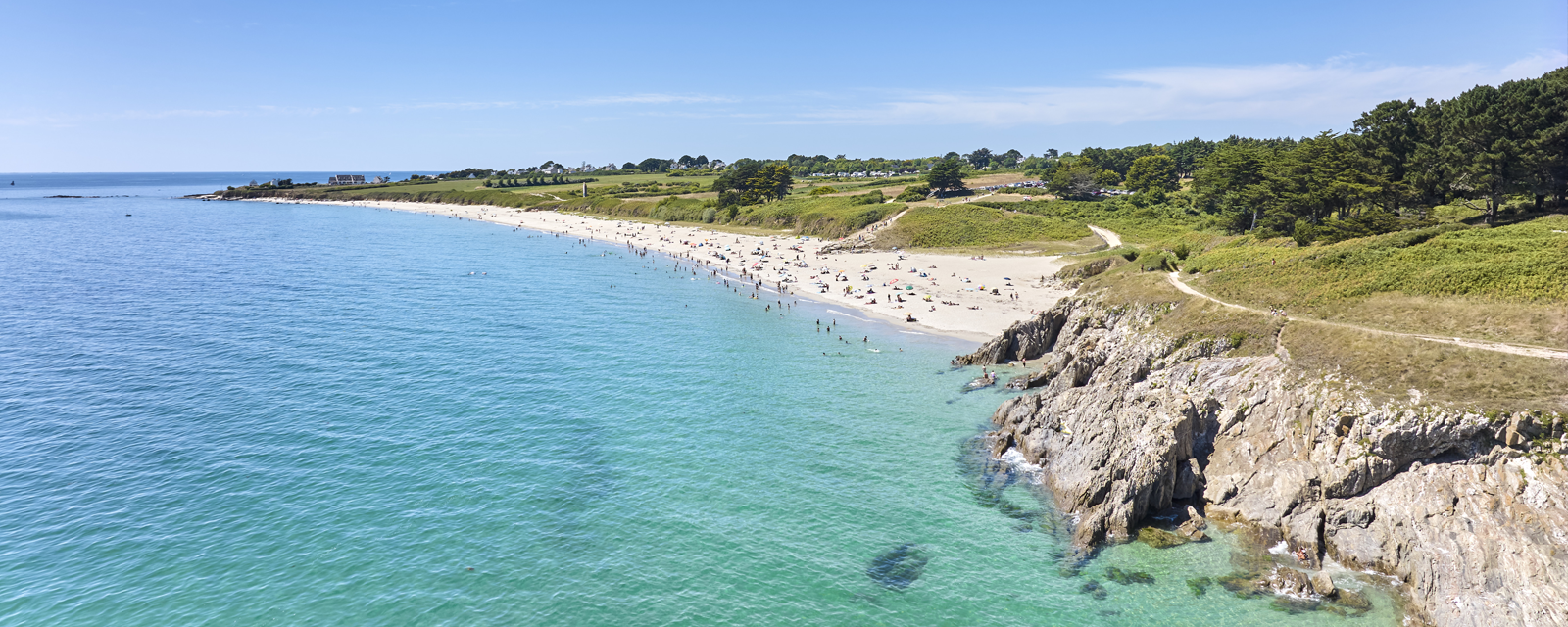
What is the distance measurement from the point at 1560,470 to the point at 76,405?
81.1m

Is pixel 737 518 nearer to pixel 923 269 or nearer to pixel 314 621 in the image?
pixel 314 621

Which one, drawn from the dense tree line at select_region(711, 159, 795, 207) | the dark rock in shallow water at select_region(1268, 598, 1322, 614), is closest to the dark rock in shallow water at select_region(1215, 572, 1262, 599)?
the dark rock in shallow water at select_region(1268, 598, 1322, 614)

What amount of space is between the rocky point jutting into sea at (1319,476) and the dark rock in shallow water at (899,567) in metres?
7.05

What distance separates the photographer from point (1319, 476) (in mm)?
31922

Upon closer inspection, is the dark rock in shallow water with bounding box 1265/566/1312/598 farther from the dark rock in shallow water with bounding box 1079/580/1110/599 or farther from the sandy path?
the sandy path

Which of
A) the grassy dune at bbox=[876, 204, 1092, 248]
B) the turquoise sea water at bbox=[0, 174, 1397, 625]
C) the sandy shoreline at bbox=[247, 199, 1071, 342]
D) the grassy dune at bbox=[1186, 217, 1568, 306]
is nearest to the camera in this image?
the turquoise sea water at bbox=[0, 174, 1397, 625]

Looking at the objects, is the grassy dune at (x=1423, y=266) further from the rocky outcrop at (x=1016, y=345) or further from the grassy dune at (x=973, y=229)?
the grassy dune at (x=973, y=229)

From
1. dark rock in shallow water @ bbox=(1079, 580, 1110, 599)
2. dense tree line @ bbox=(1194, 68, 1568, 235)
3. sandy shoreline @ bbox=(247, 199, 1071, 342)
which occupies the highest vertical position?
dense tree line @ bbox=(1194, 68, 1568, 235)

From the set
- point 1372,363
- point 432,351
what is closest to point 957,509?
point 1372,363

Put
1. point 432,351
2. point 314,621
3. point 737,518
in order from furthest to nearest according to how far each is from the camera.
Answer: point 432,351
point 737,518
point 314,621

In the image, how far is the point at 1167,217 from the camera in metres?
128

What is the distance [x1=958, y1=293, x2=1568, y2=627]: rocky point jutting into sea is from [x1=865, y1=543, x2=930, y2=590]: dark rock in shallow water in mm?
7050

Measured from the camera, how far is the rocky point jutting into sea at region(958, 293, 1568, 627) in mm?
26406

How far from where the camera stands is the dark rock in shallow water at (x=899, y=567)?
98.5 ft
